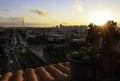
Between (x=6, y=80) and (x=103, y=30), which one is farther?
(x=6, y=80)

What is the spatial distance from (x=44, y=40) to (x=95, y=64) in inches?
2827

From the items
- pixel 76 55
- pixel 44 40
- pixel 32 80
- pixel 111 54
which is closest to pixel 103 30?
pixel 111 54

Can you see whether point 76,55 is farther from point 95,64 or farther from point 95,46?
point 95,46

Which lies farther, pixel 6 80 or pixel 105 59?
pixel 6 80

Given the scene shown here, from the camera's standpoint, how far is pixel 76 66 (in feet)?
9.93

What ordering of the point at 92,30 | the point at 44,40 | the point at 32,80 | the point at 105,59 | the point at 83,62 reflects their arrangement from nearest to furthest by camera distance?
the point at 83,62, the point at 105,59, the point at 92,30, the point at 32,80, the point at 44,40

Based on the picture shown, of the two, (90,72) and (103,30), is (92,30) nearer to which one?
(103,30)

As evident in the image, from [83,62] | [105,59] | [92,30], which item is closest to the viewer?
[83,62]

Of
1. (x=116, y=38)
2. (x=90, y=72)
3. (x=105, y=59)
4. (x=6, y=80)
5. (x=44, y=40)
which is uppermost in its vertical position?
(x=116, y=38)

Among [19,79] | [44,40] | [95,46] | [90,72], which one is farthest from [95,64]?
[44,40]

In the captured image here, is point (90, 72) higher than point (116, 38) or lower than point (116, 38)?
lower

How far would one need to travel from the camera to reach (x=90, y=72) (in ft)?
9.86

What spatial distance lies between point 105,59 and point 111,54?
154mm

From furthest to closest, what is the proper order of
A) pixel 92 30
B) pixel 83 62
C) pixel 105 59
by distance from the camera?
pixel 92 30 → pixel 105 59 → pixel 83 62
